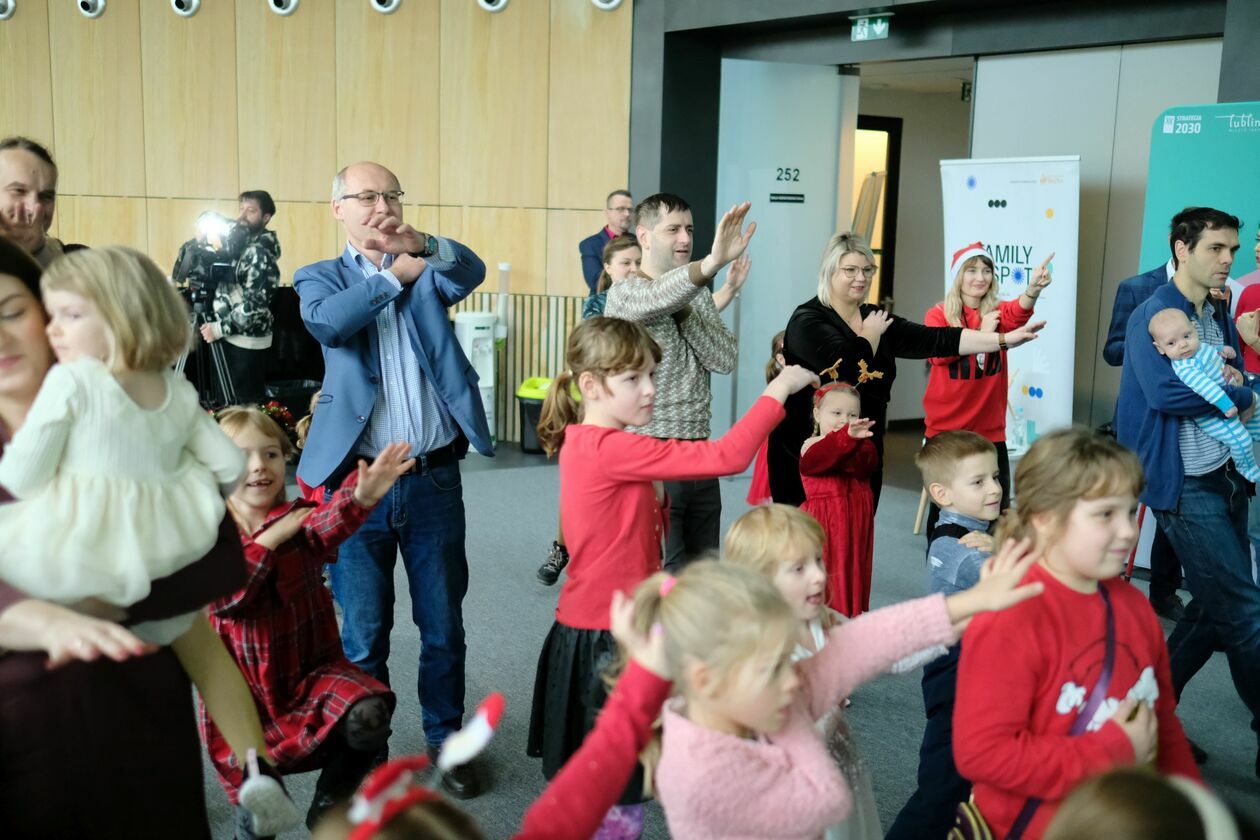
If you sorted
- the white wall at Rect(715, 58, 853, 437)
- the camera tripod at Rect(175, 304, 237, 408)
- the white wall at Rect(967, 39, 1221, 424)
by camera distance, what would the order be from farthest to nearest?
the white wall at Rect(715, 58, 853, 437) → the camera tripod at Rect(175, 304, 237, 408) → the white wall at Rect(967, 39, 1221, 424)

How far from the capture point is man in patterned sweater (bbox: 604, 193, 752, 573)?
12.1 ft

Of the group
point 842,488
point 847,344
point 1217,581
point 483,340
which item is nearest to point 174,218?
point 483,340

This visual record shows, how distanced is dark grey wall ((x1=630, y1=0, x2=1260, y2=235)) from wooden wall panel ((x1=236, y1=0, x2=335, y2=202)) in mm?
2530

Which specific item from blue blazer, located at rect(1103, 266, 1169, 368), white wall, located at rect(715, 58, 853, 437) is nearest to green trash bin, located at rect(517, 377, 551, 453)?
white wall, located at rect(715, 58, 853, 437)

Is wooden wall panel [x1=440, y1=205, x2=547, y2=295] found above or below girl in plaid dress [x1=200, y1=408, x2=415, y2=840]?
above

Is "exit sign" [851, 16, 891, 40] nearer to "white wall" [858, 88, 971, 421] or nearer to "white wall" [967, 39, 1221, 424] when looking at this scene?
"white wall" [967, 39, 1221, 424]

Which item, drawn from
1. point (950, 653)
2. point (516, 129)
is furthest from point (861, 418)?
point (516, 129)

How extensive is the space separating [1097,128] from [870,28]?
1.47 metres

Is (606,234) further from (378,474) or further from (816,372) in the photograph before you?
(378,474)

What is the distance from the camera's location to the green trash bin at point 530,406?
804 centimetres

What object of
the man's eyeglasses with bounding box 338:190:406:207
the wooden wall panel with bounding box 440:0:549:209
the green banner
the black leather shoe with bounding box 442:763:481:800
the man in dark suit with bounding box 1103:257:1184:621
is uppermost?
the wooden wall panel with bounding box 440:0:549:209

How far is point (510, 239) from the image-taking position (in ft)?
28.3

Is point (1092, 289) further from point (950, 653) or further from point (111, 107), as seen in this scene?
point (111, 107)

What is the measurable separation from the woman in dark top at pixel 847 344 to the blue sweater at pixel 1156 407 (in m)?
0.31
